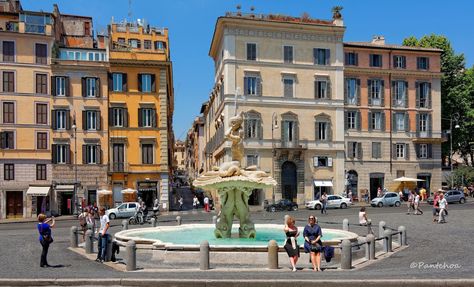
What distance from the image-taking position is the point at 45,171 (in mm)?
47375

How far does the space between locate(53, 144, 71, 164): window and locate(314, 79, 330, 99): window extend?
77.4ft

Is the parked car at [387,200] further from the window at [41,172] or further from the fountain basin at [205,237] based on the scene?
the window at [41,172]

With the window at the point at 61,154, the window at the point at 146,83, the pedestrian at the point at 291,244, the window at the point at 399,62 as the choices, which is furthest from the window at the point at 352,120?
the pedestrian at the point at 291,244

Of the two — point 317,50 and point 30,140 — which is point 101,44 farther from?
point 317,50

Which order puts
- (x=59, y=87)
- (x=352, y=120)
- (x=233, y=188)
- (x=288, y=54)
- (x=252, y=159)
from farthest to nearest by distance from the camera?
1. (x=352, y=120)
2. (x=288, y=54)
3. (x=252, y=159)
4. (x=59, y=87)
5. (x=233, y=188)

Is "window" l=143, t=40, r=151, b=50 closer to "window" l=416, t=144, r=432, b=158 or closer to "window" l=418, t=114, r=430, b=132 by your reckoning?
"window" l=418, t=114, r=430, b=132

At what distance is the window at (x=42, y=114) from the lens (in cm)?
4766

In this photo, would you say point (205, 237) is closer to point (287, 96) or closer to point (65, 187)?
point (65, 187)

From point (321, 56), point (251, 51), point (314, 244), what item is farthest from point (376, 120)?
point (314, 244)

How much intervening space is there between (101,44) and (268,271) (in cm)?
4924

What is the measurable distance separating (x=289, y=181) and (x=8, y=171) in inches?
982

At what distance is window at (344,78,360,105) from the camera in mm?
56375

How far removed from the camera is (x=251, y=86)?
2050 inches

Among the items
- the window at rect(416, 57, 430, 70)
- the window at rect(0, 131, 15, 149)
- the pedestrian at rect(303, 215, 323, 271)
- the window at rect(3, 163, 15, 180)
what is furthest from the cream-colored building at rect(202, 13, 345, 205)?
the pedestrian at rect(303, 215, 323, 271)
